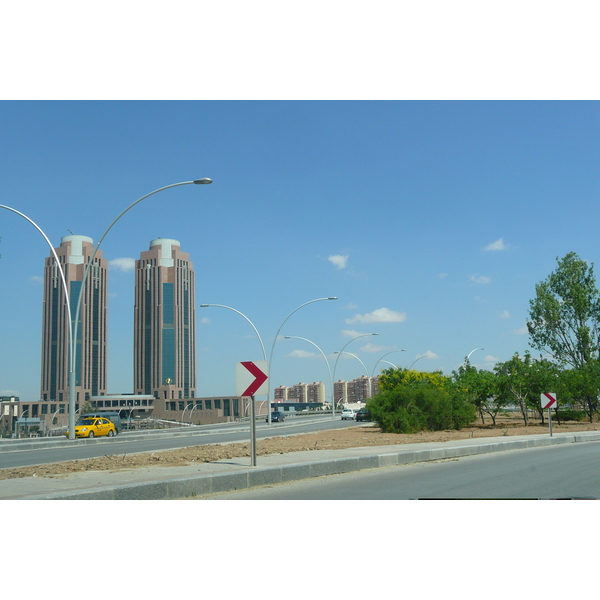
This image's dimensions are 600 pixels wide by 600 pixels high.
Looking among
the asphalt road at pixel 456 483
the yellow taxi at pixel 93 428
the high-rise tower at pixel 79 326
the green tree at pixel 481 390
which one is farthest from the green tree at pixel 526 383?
the high-rise tower at pixel 79 326

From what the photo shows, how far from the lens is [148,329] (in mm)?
176625

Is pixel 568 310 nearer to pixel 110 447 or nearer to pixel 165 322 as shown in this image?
pixel 110 447

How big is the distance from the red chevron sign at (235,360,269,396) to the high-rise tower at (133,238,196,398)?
160251 millimetres

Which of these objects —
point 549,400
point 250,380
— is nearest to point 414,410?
point 549,400

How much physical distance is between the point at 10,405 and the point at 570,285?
107 metres

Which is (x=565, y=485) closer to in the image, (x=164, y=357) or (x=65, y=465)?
(x=65, y=465)

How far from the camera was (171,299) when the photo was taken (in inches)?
6845

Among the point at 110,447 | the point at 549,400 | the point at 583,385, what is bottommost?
the point at 110,447

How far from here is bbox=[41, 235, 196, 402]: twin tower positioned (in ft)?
547

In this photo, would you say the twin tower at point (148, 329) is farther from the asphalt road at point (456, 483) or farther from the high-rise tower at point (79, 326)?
the asphalt road at point (456, 483)

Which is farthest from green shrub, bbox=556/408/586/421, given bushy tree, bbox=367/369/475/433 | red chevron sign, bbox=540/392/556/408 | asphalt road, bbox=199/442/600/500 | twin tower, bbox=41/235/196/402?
twin tower, bbox=41/235/196/402

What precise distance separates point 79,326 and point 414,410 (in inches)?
5464

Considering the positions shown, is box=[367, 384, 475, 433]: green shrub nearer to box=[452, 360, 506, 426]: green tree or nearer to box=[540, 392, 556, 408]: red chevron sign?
box=[452, 360, 506, 426]: green tree

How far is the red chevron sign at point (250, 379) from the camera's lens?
520 inches
